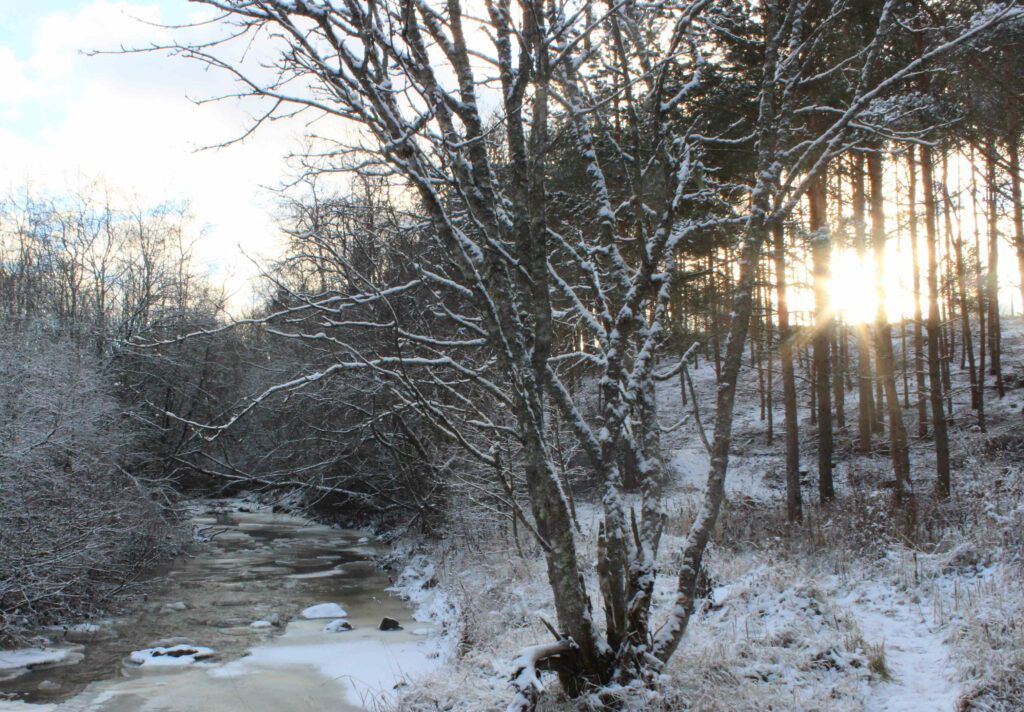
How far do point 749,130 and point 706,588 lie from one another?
30.5ft

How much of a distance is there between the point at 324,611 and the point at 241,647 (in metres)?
2.06

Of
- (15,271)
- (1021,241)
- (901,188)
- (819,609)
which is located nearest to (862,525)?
(819,609)

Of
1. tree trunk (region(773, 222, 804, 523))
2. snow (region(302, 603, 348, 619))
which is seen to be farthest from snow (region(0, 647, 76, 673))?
tree trunk (region(773, 222, 804, 523))

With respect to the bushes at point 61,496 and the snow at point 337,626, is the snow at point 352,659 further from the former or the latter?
the bushes at point 61,496

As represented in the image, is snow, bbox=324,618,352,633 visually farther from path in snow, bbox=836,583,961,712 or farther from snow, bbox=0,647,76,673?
path in snow, bbox=836,583,961,712

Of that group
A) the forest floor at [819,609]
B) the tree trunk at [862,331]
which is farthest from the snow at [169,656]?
the tree trunk at [862,331]

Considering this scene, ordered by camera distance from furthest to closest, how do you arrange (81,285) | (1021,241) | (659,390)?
(659,390) < (81,285) < (1021,241)

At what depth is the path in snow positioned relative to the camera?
4.74 meters

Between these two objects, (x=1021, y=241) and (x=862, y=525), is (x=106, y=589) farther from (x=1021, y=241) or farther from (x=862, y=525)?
(x=1021, y=241)

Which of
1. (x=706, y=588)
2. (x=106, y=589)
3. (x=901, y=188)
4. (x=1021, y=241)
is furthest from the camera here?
(x=901, y=188)

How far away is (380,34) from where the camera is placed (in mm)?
4133

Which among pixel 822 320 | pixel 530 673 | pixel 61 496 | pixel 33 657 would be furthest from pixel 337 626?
pixel 822 320

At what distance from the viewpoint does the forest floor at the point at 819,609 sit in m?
4.83

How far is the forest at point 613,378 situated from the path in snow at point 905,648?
38 millimetres
